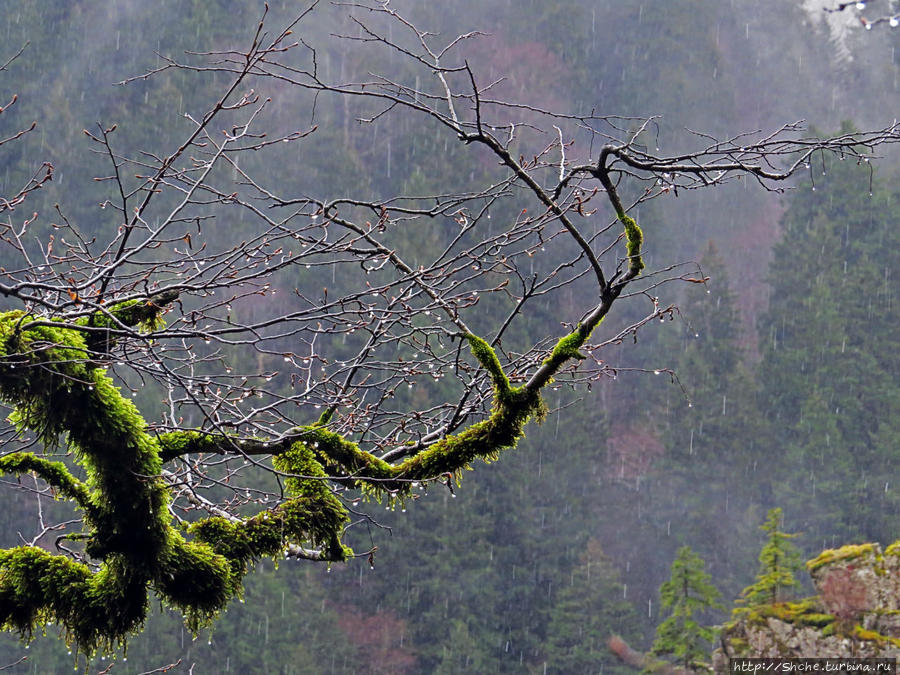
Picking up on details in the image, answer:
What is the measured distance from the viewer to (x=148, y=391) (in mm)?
17672

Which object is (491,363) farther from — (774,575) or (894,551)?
(774,575)

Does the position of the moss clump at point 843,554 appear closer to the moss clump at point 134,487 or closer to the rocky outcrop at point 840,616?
the rocky outcrop at point 840,616

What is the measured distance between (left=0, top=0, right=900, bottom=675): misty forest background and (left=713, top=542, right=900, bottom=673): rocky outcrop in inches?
181

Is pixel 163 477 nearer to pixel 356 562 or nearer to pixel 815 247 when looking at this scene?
pixel 356 562

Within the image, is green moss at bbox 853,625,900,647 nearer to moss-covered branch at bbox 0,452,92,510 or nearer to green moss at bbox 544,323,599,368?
green moss at bbox 544,323,599,368

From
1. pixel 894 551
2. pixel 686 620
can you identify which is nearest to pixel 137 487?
pixel 894 551

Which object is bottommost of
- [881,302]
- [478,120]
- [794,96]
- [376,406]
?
[376,406]

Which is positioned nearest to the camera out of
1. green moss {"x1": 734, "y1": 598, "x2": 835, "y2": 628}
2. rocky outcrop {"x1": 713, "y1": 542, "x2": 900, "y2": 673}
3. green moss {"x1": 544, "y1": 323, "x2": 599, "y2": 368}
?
green moss {"x1": 544, "y1": 323, "x2": 599, "y2": 368}

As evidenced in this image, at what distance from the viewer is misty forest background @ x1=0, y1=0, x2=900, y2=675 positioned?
17078 millimetres

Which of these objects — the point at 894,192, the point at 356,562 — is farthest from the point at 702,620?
the point at 894,192

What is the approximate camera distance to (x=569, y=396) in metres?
21.1

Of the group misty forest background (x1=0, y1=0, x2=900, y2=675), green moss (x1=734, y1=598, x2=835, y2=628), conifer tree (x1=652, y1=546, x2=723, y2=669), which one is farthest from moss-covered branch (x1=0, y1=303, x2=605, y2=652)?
conifer tree (x1=652, y1=546, x2=723, y2=669)

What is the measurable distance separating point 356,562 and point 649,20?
27.9 meters

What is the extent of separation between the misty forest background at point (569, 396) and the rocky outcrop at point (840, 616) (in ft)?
15.0
